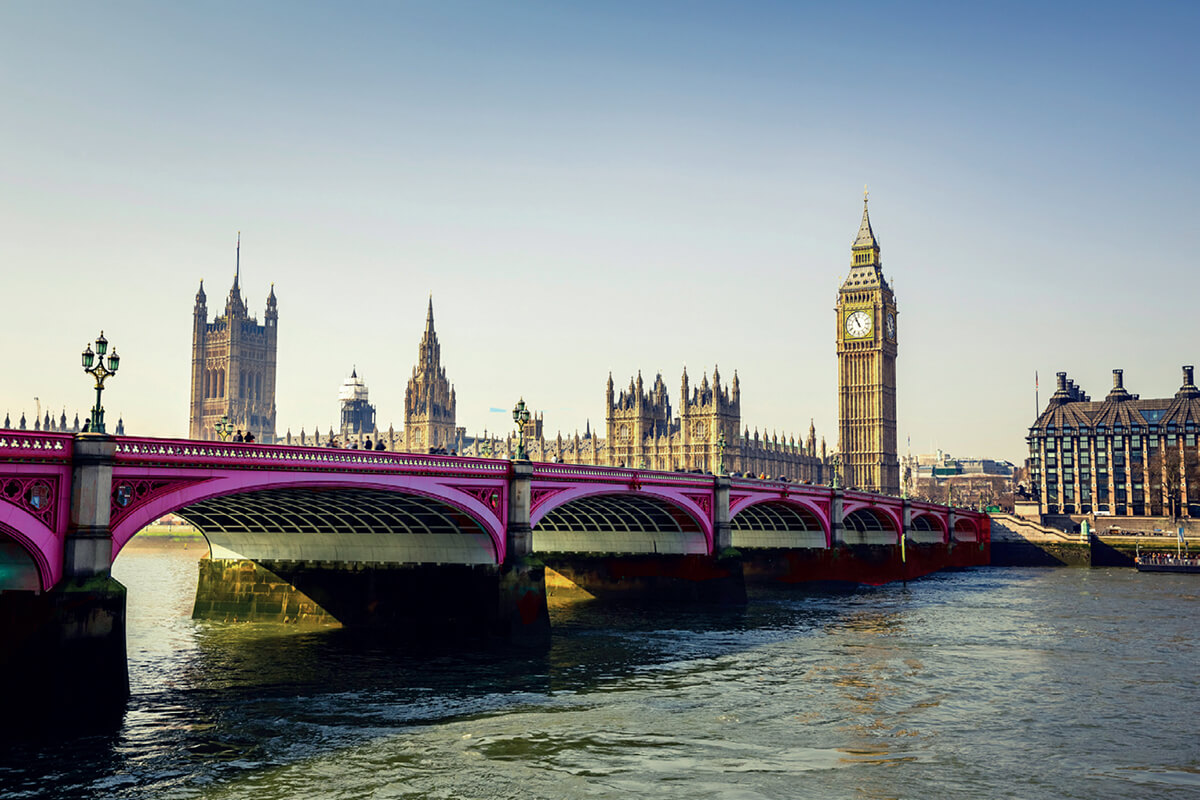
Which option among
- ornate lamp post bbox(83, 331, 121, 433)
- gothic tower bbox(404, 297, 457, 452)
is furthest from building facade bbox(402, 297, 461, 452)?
ornate lamp post bbox(83, 331, 121, 433)

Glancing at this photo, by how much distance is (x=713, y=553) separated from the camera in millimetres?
54375

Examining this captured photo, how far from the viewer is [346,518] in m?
40.9

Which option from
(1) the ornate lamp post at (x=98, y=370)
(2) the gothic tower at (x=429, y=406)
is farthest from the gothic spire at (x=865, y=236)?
(1) the ornate lamp post at (x=98, y=370)

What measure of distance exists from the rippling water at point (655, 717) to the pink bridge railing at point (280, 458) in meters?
6.29

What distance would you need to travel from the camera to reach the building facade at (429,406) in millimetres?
185375

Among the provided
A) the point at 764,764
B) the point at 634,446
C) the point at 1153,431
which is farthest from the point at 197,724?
the point at 1153,431

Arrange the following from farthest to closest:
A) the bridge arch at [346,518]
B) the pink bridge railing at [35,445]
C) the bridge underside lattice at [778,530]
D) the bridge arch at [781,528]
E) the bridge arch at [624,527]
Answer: the bridge underside lattice at [778,530] → the bridge arch at [781,528] → the bridge arch at [624,527] → the bridge arch at [346,518] → the pink bridge railing at [35,445]

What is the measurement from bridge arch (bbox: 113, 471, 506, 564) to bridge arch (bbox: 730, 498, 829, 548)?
30209 millimetres

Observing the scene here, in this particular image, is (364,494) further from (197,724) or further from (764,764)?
(764,764)

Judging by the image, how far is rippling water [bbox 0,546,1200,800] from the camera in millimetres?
21406

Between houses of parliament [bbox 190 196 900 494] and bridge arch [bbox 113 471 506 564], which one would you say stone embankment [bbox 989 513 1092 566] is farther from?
bridge arch [bbox 113 471 506 564]

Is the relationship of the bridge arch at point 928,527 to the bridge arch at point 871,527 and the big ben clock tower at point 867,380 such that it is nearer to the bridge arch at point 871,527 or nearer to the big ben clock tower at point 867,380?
the bridge arch at point 871,527

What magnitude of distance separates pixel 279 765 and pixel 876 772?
12314 millimetres

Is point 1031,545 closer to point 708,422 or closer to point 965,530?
point 965,530
